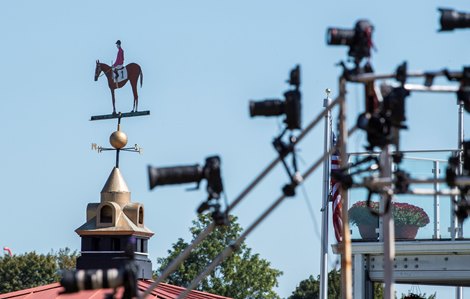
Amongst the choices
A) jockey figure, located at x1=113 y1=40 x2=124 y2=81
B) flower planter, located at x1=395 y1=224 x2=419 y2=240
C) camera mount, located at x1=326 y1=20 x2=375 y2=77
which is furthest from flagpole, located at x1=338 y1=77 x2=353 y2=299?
jockey figure, located at x1=113 y1=40 x2=124 y2=81

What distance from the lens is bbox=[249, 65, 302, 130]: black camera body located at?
21781 millimetres

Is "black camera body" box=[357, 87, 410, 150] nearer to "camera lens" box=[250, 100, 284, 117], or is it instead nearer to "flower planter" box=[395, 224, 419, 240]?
"camera lens" box=[250, 100, 284, 117]

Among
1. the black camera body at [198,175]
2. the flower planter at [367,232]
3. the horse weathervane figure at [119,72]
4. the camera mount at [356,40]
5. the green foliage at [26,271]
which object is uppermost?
the horse weathervane figure at [119,72]

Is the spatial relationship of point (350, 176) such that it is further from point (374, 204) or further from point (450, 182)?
point (374, 204)

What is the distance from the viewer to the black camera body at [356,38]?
2116 centimetres

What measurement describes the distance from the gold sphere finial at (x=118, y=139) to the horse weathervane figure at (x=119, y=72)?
2.27 m

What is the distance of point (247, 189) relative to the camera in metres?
22.6

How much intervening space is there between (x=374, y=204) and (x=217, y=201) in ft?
44.4

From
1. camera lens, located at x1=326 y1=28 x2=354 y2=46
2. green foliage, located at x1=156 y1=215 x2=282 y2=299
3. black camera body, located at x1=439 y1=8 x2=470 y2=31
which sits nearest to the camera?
black camera body, located at x1=439 y1=8 x2=470 y2=31

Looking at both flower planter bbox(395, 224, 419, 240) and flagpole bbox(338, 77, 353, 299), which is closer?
flagpole bbox(338, 77, 353, 299)

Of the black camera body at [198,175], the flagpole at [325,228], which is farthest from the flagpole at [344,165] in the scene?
the flagpole at [325,228]

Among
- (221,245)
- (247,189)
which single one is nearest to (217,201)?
(247,189)

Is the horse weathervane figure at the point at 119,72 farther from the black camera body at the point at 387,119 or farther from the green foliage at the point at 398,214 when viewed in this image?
the black camera body at the point at 387,119

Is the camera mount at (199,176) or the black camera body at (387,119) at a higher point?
the black camera body at (387,119)
